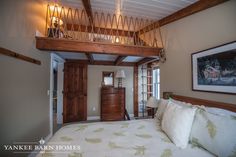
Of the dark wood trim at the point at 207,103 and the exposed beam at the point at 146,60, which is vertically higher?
the exposed beam at the point at 146,60

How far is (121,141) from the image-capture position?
4.83 feet

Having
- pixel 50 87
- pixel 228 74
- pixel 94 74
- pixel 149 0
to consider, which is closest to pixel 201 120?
pixel 228 74

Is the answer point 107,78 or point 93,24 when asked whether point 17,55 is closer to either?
point 93,24

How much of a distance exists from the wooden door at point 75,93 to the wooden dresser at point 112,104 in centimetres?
77

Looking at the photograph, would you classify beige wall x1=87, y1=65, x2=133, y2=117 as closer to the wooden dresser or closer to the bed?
the wooden dresser

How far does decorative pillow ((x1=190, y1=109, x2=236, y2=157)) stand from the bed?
0.29ft

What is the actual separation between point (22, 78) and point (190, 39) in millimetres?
2822

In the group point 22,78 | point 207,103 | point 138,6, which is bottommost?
point 207,103

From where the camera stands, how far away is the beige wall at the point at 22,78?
1584mm

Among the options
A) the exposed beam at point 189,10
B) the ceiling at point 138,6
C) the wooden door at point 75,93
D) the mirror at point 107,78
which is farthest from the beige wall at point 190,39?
the wooden door at point 75,93

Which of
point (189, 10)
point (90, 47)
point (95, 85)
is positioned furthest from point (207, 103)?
point (95, 85)

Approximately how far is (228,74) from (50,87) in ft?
11.0

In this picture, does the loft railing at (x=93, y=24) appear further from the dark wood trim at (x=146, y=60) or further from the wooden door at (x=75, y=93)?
the wooden door at (x=75, y=93)

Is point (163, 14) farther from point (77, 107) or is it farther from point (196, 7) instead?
point (77, 107)
